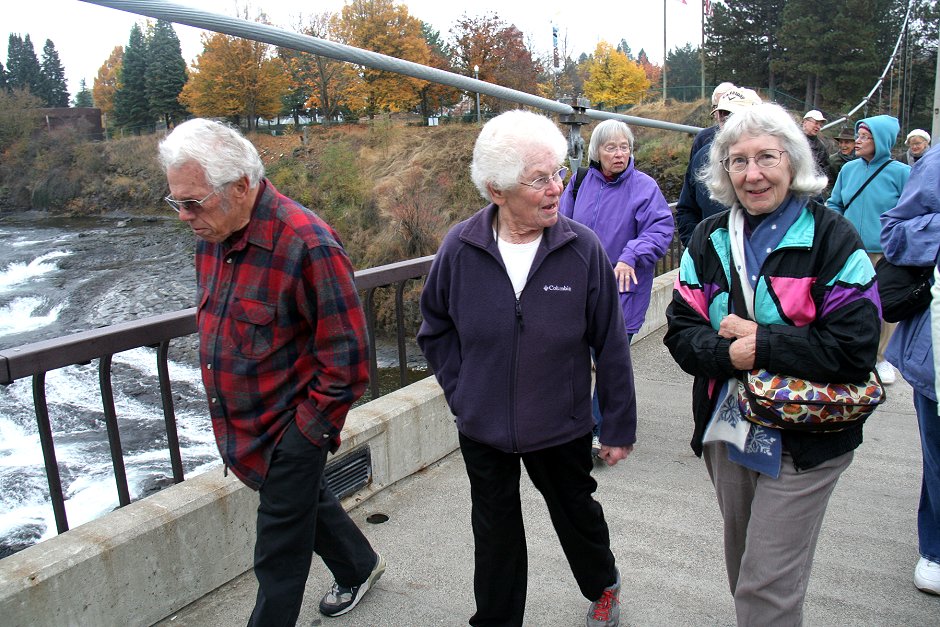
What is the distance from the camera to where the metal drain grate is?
3559 millimetres

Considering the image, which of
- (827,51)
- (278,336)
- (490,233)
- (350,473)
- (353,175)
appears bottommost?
(350,473)

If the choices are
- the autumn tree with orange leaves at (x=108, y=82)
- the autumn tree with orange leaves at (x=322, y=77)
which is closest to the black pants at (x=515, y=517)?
the autumn tree with orange leaves at (x=322, y=77)

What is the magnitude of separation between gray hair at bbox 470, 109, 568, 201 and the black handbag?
1376mm

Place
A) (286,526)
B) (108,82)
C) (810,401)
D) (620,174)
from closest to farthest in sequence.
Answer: (810,401) < (286,526) < (620,174) < (108,82)

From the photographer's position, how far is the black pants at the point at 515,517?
8.08ft

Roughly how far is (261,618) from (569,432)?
114cm

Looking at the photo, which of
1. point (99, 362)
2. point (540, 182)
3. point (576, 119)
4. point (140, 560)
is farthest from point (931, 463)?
point (576, 119)

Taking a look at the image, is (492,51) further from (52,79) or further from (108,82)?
(108,82)

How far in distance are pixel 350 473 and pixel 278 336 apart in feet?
5.09

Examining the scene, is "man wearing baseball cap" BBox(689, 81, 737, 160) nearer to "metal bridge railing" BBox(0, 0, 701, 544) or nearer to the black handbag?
"metal bridge railing" BBox(0, 0, 701, 544)

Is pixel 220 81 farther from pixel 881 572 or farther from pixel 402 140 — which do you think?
pixel 881 572

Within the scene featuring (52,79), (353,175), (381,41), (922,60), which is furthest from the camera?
(922,60)

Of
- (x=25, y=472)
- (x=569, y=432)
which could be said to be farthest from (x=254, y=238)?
(x=25, y=472)

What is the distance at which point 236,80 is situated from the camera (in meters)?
42.2
